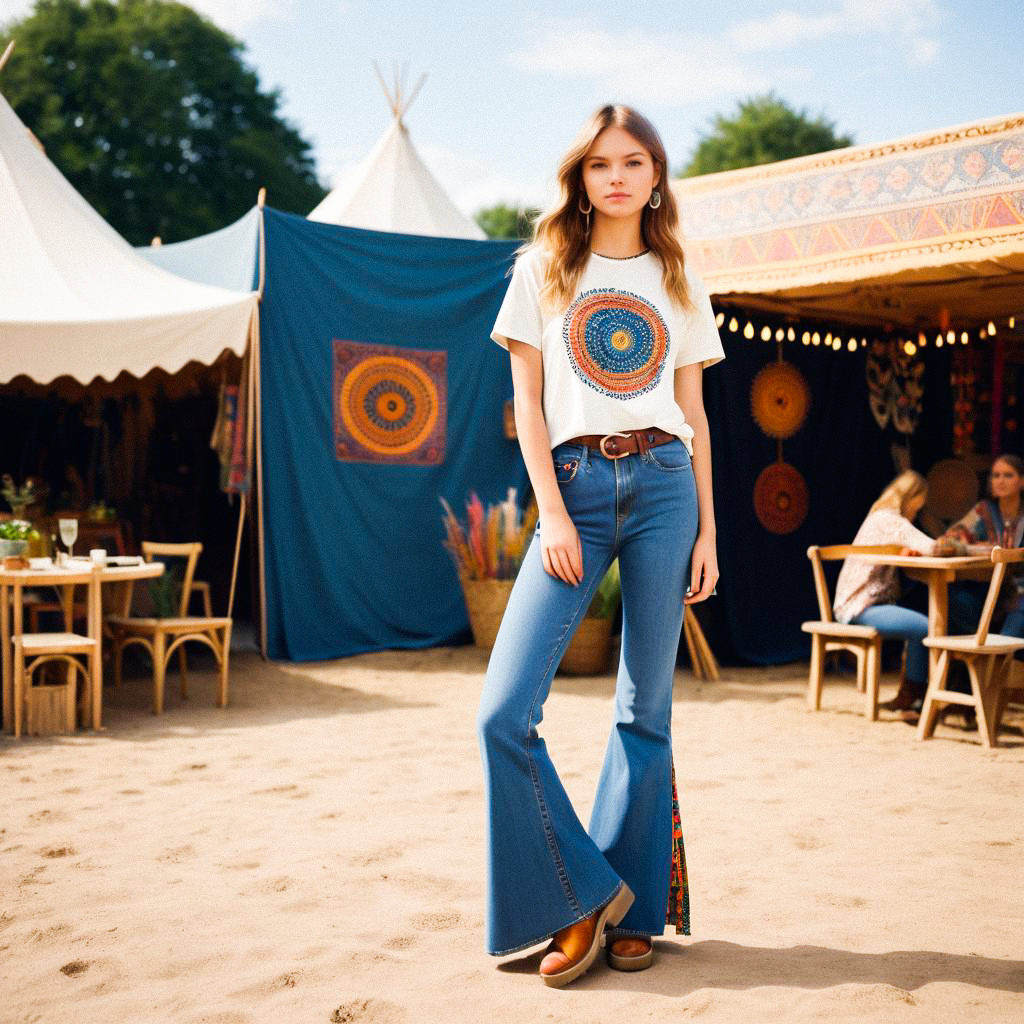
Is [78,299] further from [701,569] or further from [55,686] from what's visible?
[701,569]

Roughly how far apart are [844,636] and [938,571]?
1.96 feet

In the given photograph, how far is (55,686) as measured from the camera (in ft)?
15.8

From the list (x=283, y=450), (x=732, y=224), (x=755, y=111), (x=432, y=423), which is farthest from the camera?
(x=755, y=111)

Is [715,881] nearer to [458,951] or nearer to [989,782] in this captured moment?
[458,951]

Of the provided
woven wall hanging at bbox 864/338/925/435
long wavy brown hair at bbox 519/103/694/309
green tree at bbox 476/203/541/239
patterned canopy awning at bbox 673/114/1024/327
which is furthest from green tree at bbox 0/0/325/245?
long wavy brown hair at bbox 519/103/694/309

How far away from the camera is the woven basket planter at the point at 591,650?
6484mm

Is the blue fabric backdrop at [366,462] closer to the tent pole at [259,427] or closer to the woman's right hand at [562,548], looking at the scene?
the tent pole at [259,427]

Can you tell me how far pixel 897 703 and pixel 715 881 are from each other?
2.72 m

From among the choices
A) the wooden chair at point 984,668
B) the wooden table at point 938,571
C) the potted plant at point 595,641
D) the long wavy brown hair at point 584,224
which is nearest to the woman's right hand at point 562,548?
the long wavy brown hair at point 584,224

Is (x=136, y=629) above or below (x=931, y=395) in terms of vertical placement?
below

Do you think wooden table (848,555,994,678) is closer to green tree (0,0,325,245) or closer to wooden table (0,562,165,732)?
wooden table (0,562,165,732)

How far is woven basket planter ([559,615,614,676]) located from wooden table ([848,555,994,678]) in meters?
1.87

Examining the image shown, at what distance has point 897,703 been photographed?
5.26 m

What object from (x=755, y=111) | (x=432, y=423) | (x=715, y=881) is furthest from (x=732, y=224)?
(x=755, y=111)
